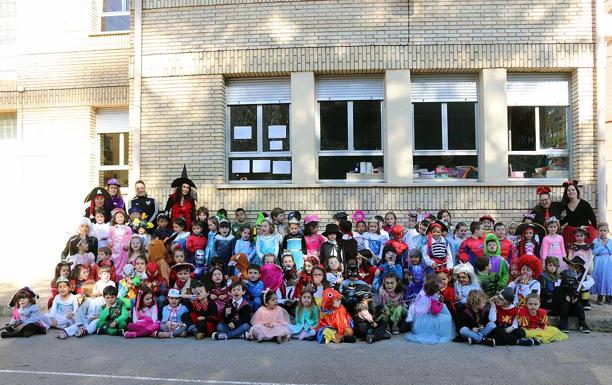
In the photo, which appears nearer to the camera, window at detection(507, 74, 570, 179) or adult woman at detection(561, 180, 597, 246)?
adult woman at detection(561, 180, 597, 246)

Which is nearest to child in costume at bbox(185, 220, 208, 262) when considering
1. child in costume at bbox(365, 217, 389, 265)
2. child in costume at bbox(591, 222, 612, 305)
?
child in costume at bbox(365, 217, 389, 265)

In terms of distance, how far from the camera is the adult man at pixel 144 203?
9.61 metres

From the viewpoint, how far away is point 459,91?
35.0 feet

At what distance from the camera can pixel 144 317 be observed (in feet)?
24.0

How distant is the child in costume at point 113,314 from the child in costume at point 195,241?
1.39m

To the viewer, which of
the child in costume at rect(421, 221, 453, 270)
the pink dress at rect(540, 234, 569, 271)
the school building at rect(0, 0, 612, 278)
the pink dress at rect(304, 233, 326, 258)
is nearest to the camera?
the child in costume at rect(421, 221, 453, 270)

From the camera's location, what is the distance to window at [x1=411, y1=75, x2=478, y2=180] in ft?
35.0

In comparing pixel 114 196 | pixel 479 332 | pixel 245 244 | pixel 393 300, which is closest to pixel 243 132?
pixel 114 196

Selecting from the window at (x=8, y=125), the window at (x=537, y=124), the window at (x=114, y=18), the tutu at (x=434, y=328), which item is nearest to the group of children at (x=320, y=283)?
the tutu at (x=434, y=328)

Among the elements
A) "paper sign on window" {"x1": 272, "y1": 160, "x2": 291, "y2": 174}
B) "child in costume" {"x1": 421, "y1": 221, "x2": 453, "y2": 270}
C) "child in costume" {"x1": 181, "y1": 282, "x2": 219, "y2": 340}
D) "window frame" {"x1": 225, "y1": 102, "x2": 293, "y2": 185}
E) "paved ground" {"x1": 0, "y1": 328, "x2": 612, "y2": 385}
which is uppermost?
"window frame" {"x1": 225, "y1": 102, "x2": 293, "y2": 185}

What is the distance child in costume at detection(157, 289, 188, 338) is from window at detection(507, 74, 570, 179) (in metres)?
7.05

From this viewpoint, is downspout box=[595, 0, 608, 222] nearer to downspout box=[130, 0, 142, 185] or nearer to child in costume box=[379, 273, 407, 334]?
child in costume box=[379, 273, 407, 334]

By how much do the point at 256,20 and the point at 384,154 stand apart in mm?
3805

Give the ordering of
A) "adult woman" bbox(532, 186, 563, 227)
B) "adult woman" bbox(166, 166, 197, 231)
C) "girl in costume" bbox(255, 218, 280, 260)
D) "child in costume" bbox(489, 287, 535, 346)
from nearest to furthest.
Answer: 1. "child in costume" bbox(489, 287, 535, 346)
2. "girl in costume" bbox(255, 218, 280, 260)
3. "adult woman" bbox(532, 186, 563, 227)
4. "adult woman" bbox(166, 166, 197, 231)
